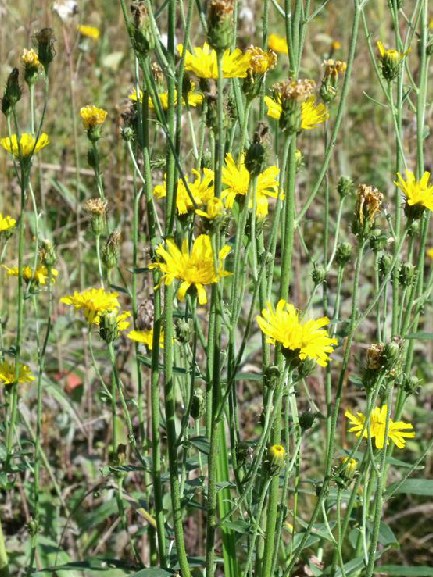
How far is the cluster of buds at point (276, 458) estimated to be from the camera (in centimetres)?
122

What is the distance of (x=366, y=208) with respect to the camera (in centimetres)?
143

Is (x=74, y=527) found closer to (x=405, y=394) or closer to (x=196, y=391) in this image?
(x=196, y=391)

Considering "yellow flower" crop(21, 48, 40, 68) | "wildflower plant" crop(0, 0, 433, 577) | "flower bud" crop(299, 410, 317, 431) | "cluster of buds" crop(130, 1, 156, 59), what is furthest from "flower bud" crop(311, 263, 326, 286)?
"yellow flower" crop(21, 48, 40, 68)

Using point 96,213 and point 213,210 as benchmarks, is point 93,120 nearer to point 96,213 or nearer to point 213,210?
point 96,213

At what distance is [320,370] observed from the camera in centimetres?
283

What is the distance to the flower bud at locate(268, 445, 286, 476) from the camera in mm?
1220

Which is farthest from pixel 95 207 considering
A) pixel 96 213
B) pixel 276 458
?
pixel 276 458

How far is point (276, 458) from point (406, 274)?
59cm

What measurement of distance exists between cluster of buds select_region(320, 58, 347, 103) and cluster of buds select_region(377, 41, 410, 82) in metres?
0.10

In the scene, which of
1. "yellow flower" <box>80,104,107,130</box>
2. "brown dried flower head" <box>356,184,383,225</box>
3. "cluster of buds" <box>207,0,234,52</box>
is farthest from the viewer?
Result: "yellow flower" <box>80,104,107,130</box>

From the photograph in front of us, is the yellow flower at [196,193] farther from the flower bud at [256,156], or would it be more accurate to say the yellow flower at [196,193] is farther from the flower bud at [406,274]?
the flower bud at [406,274]

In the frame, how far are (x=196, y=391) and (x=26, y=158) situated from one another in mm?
612

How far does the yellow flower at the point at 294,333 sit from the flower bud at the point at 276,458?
0.47 feet

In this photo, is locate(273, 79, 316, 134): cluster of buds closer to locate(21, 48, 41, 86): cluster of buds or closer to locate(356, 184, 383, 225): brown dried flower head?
locate(356, 184, 383, 225): brown dried flower head
